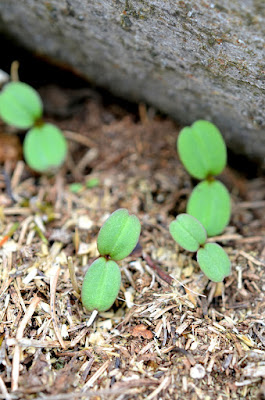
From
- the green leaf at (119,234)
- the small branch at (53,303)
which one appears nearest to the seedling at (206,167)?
the green leaf at (119,234)

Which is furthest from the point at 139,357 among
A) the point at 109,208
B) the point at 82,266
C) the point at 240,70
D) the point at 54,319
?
the point at 240,70

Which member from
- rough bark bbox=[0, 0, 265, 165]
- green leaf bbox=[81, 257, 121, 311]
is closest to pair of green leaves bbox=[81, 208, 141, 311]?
green leaf bbox=[81, 257, 121, 311]

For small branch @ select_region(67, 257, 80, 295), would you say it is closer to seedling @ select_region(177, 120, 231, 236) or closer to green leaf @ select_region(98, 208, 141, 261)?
green leaf @ select_region(98, 208, 141, 261)

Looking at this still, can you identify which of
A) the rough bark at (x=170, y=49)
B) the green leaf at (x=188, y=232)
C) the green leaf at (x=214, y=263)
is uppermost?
the rough bark at (x=170, y=49)

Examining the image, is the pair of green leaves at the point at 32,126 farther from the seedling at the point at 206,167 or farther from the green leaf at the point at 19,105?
the seedling at the point at 206,167

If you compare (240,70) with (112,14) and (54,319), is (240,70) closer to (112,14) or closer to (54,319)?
(112,14)
